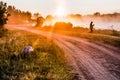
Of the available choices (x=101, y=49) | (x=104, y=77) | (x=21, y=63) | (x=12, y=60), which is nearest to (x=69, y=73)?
(x=104, y=77)

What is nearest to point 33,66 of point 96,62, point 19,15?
point 96,62

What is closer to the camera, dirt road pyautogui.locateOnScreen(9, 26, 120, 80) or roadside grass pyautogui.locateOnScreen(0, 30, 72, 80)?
roadside grass pyautogui.locateOnScreen(0, 30, 72, 80)

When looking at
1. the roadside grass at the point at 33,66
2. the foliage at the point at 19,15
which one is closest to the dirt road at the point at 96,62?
the roadside grass at the point at 33,66

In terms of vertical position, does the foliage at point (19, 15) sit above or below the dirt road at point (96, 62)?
above

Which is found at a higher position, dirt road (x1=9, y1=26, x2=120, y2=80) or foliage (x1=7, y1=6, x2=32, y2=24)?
foliage (x1=7, y1=6, x2=32, y2=24)

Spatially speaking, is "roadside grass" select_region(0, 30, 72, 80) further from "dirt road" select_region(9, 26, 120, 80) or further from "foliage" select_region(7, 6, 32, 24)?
"foliage" select_region(7, 6, 32, 24)

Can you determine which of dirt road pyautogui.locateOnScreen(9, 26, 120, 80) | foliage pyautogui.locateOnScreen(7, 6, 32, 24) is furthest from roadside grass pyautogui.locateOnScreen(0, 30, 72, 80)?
foliage pyautogui.locateOnScreen(7, 6, 32, 24)

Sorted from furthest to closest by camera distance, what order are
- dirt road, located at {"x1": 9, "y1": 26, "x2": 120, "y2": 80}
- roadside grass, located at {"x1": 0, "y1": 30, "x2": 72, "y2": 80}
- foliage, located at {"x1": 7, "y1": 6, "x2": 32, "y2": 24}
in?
foliage, located at {"x1": 7, "y1": 6, "x2": 32, "y2": 24}, dirt road, located at {"x1": 9, "y1": 26, "x2": 120, "y2": 80}, roadside grass, located at {"x1": 0, "y1": 30, "x2": 72, "y2": 80}

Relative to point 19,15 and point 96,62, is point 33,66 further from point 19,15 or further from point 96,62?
point 19,15

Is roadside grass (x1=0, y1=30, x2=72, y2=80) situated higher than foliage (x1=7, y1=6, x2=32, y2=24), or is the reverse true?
foliage (x1=7, y1=6, x2=32, y2=24)

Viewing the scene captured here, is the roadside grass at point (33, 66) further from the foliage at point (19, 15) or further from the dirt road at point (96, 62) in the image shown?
the foliage at point (19, 15)

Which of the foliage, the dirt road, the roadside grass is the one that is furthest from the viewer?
the foliage

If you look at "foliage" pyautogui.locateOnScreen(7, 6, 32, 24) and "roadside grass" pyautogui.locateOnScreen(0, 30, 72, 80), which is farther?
"foliage" pyautogui.locateOnScreen(7, 6, 32, 24)

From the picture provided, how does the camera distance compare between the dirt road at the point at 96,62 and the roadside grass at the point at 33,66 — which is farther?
the dirt road at the point at 96,62
